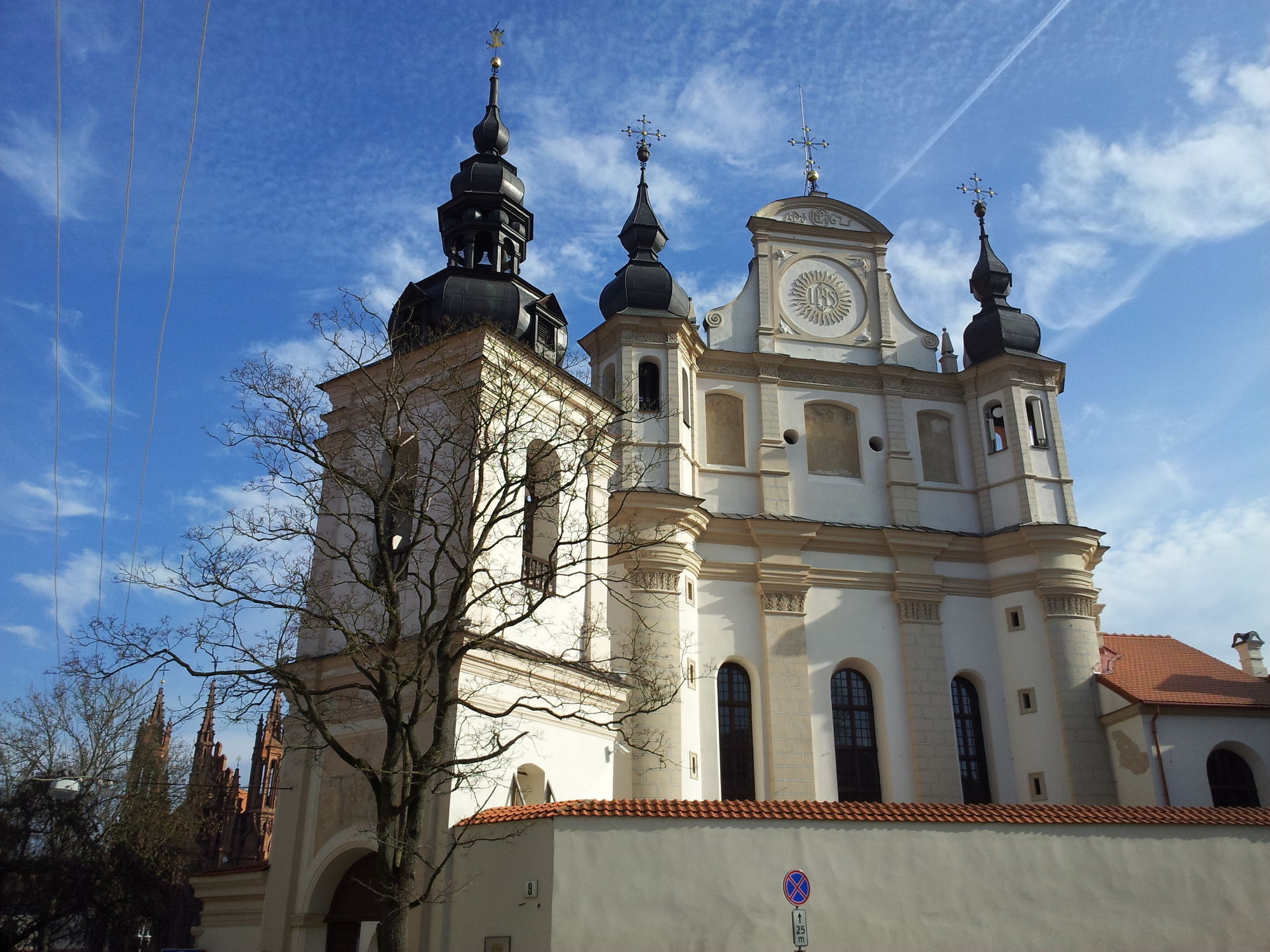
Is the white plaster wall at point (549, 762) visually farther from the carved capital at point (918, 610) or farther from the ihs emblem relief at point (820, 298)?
the ihs emblem relief at point (820, 298)

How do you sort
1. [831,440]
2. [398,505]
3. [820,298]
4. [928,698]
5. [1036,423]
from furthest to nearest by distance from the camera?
[820,298] < [1036,423] < [831,440] < [928,698] < [398,505]

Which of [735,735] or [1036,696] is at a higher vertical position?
[1036,696]

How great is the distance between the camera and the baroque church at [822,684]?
1259 cm

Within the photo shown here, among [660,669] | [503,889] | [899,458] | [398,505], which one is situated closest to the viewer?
[503,889]

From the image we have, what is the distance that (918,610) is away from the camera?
23891mm

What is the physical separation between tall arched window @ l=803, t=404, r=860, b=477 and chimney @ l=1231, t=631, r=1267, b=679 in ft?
40.8

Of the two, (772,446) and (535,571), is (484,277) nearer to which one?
(535,571)

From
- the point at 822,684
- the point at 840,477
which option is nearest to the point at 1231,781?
the point at 822,684

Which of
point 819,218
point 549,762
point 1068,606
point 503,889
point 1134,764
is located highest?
point 819,218

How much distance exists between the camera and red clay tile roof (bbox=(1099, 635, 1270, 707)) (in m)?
22.0

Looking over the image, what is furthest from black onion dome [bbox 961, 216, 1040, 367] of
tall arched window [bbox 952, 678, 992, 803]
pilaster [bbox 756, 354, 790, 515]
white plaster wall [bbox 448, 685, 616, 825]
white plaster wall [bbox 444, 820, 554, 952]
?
white plaster wall [bbox 444, 820, 554, 952]

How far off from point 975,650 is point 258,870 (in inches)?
595

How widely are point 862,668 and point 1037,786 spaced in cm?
408

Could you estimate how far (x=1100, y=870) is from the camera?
13.2 m
